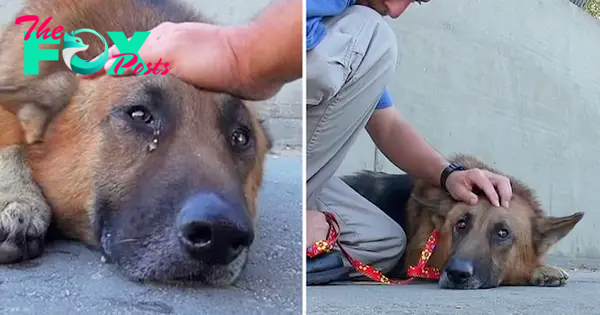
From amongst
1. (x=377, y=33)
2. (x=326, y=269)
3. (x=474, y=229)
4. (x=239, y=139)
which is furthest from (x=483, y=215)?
(x=239, y=139)

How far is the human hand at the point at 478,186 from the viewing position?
3.26 m

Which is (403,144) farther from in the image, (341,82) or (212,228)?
(212,228)

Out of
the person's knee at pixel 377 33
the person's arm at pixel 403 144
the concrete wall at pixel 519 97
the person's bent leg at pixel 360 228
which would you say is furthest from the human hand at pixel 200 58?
the concrete wall at pixel 519 97

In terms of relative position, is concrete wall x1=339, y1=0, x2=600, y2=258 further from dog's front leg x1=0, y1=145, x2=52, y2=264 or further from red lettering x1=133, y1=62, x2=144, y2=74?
red lettering x1=133, y1=62, x2=144, y2=74

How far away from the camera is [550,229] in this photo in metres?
3.70

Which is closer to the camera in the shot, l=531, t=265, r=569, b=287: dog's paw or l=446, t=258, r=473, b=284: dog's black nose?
l=446, t=258, r=473, b=284: dog's black nose

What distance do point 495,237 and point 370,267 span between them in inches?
33.8

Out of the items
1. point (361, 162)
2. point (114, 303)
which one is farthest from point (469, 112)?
point (114, 303)

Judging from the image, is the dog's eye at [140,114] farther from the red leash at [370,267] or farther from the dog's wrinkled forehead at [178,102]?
the red leash at [370,267]

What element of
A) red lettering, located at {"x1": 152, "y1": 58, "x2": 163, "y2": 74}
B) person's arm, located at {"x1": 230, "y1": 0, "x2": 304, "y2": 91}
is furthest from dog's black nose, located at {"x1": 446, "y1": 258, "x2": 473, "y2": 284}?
red lettering, located at {"x1": 152, "y1": 58, "x2": 163, "y2": 74}

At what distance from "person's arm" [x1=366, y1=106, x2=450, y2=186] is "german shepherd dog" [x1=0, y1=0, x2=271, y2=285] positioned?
170 cm

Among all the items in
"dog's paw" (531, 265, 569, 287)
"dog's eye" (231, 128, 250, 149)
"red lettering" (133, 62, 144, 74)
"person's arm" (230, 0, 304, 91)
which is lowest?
"dog's paw" (531, 265, 569, 287)

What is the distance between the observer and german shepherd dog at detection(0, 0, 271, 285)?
1.32 meters

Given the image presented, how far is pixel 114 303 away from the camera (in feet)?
4.18
